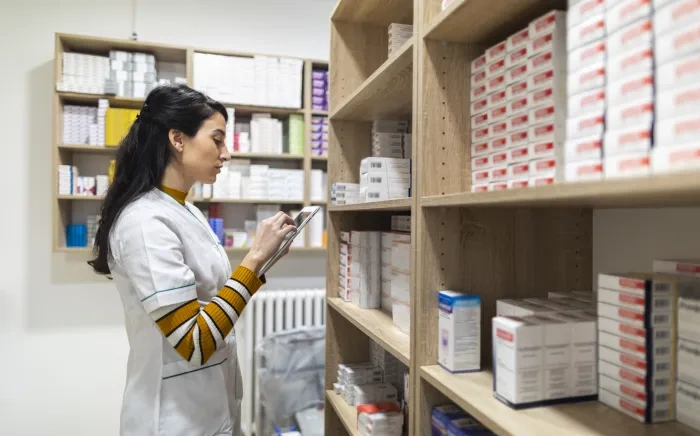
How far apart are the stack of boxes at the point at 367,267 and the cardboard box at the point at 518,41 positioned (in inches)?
37.9

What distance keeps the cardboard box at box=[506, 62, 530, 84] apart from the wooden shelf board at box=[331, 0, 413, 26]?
37.7 inches

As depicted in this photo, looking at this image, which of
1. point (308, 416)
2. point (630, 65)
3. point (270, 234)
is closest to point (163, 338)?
point (270, 234)

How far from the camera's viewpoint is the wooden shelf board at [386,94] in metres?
1.31

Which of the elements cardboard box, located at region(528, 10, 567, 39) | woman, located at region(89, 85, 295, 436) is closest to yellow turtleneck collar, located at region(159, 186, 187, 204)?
woman, located at region(89, 85, 295, 436)

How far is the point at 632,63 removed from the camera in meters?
0.64

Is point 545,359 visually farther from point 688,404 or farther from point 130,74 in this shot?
point 130,74

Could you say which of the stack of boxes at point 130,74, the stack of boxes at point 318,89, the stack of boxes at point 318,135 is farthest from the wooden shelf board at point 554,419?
the stack of boxes at point 130,74

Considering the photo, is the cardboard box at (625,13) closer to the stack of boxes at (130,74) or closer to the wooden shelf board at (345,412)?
the wooden shelf board at (345,412)

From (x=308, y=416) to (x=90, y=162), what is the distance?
2.22 m

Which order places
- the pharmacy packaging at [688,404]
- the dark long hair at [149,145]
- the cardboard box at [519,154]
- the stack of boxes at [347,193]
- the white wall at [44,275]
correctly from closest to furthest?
the pharmacy packaging at [688,404] < the cardboard box at [519,154] < the dark long hair at [149,145] < the stack of boxes at [347,193] < the white wall at [44,275]

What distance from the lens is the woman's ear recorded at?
61.2 inches

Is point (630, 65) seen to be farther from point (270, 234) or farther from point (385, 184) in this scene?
point (270, 234)

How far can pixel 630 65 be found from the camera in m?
0.64

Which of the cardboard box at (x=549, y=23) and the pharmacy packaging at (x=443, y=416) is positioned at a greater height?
the cardboard box at (x=549, y=23)
